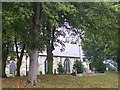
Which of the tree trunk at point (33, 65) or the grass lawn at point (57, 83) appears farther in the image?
the tree trunk at point (33, 65)

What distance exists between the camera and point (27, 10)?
9664 mm

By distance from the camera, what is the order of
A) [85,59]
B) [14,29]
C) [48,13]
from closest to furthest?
[48,13]
[14,29]
[85,59]

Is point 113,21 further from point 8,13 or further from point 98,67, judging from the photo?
point 98,67

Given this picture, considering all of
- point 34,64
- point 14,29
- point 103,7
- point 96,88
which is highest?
point 103,7

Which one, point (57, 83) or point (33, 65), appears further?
point (57, 83)

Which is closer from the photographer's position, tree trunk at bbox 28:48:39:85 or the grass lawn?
the grass lawn

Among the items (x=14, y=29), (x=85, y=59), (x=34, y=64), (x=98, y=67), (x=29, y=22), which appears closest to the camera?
(x=14, y=29)

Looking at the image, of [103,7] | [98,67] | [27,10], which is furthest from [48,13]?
[98,67]

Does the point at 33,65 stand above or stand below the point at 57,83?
above

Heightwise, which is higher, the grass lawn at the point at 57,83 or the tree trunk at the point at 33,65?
the tree trunk at the point at 33,65

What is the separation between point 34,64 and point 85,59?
25.1m

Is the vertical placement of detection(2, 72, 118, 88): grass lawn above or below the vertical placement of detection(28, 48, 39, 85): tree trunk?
below

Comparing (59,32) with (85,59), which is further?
(85,59)

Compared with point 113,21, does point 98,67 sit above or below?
below
